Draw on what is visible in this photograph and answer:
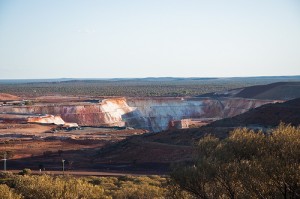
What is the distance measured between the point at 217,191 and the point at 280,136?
10.4ft

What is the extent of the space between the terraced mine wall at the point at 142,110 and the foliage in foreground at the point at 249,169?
7675 cm

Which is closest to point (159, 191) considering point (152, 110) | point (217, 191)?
point (217, 191)

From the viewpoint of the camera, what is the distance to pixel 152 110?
10288 centimetres

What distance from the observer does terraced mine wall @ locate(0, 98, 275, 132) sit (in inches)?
3671

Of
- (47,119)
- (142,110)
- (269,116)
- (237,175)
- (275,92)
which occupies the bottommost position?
(47,119)

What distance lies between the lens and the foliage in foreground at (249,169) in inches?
564

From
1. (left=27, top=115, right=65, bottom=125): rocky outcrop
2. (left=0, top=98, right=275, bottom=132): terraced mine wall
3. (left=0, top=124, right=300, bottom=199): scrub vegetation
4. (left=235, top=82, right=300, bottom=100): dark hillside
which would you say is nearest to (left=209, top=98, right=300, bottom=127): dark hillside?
(left=0, top=98, right=275, bottom=132): terraced mine wall

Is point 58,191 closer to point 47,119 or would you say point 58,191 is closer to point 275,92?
point 47,119

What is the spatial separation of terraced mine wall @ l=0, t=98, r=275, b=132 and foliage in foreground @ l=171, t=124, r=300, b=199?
76.7 metres

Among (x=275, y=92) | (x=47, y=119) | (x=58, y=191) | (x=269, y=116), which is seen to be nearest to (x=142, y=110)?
(x=47, y=119)

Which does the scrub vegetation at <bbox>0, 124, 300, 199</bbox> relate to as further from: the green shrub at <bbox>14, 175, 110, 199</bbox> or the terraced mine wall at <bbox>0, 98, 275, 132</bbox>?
the terraced mine wall at <bbox>0, 98, 275, 132</bbox>

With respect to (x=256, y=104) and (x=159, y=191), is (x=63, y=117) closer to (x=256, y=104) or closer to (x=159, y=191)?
(x=256, y=104)

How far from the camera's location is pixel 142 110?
103m

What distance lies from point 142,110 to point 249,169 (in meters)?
88.5
